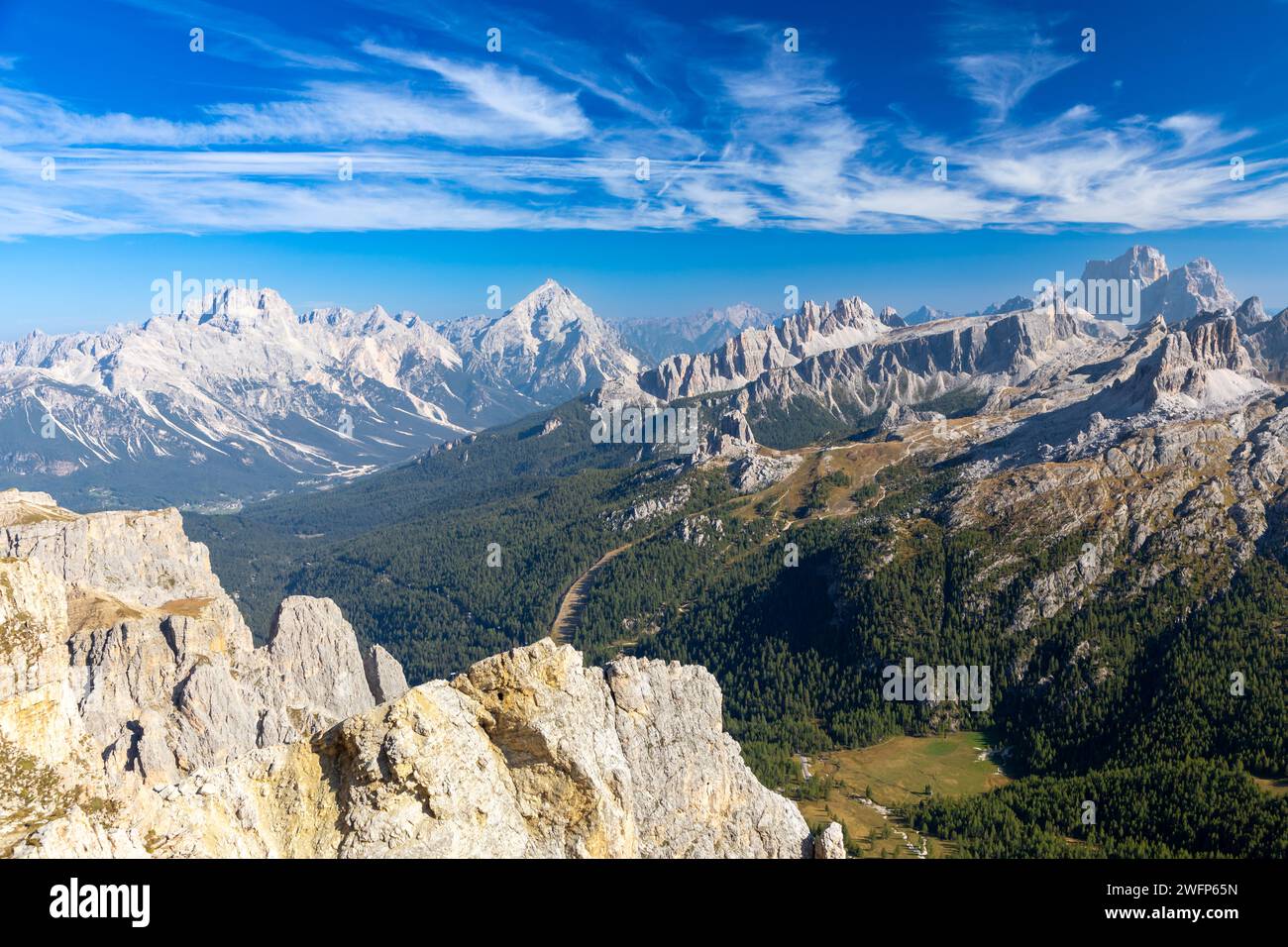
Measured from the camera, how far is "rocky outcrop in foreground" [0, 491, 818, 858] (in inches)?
1240

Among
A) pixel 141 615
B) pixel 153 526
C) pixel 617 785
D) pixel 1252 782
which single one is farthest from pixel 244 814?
pixel 1252 782

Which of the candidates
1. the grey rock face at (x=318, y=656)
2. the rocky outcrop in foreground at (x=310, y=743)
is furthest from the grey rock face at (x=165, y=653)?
the rocky outcrop in foreground at (x=310, y=743)

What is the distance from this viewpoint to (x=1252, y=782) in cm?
14100

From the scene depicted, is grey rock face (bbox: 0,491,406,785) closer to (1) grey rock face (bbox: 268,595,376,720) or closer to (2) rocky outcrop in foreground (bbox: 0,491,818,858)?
(1) grey rock face (bbox: 268,595,376,720)

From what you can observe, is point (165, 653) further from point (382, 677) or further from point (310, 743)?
point (310, 743)

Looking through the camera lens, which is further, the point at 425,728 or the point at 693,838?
the point at 693,838

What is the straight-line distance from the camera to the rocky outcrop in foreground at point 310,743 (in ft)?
103

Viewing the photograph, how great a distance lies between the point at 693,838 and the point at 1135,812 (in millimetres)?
120326

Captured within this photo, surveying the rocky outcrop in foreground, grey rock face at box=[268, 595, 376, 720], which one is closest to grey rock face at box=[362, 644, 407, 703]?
the rocky outcrop in foreground

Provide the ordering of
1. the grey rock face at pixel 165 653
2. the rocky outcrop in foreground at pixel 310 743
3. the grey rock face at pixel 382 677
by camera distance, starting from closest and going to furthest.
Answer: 1. the rocky outcrop in foreground at pixel 310 743
2. the grey rock face at pixel 165 653
3. the grey rock face at pixel 382 677

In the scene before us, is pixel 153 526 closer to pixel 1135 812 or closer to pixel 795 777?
pixel 795 777

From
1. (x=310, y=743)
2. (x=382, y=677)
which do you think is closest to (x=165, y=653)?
(x=382, y=677)

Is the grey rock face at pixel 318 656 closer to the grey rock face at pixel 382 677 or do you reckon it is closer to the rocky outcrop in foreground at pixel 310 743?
the rocky outcrop in foreground at pixel 310 743
